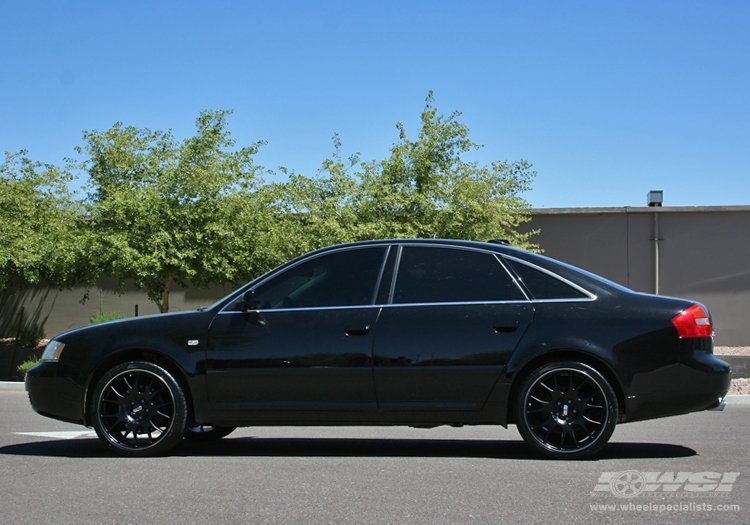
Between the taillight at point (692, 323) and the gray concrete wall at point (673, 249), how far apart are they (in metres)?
17.6

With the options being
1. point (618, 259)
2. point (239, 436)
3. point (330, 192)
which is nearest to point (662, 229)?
point (618, 259)

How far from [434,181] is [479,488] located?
1661 centimetres

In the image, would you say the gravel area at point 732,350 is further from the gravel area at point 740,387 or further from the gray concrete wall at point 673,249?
the gravel area at point 740,387

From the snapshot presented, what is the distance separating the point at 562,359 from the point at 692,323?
3.12ft

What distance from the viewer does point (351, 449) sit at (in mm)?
7504

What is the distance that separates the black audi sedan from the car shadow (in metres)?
0.35

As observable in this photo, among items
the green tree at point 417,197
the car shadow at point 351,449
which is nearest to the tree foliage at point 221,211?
the green tree at point 417,197

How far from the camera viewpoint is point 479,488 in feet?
18.7

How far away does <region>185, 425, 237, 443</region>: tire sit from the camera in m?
7.83

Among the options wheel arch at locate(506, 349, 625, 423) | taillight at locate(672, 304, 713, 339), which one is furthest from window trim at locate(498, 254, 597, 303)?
taillight at locate(672, 304, 713, 339)

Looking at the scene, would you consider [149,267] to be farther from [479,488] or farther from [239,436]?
[479,488]

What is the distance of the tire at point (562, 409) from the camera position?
21.7 ft

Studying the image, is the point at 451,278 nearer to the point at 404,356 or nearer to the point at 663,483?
the point at 404,356

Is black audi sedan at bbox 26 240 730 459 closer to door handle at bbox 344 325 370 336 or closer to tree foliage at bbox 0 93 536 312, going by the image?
door handle at bbox 344 325 370 336
